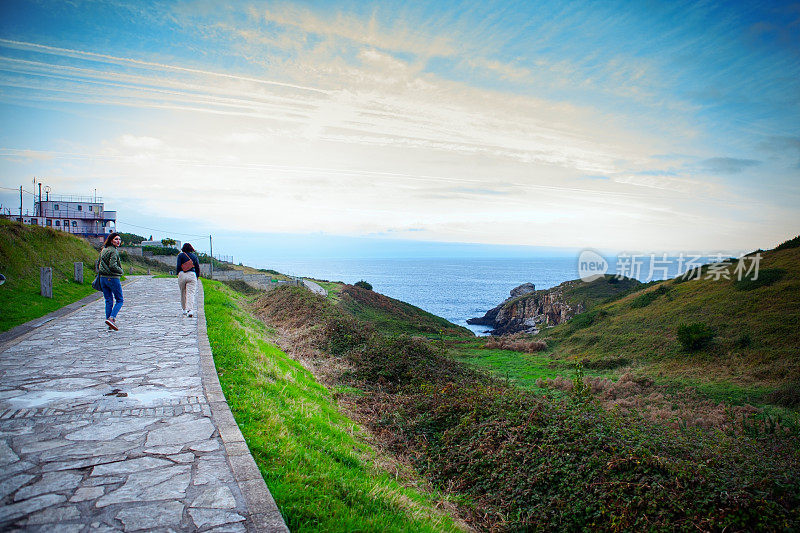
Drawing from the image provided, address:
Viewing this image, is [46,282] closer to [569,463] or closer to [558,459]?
[558,459]

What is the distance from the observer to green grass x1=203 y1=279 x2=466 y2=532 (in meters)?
3.73

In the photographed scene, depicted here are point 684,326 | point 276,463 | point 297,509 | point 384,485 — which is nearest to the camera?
point 297,509

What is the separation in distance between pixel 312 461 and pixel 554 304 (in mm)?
50926

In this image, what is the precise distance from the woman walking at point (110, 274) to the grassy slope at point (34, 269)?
2161 millimetres

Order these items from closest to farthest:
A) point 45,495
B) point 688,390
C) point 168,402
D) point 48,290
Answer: point 45,495 → point 168,402 → point 48,290 → point 688,390

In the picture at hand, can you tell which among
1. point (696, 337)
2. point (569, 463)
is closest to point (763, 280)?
point (696, 337)

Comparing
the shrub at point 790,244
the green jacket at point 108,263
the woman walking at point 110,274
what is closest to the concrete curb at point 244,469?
the woman walking at point 110,274

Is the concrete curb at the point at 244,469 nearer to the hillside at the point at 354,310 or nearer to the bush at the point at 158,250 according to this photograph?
the hillside at the point at 354,310

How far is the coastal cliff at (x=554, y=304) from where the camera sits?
47022 millimetres

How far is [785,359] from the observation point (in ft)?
54.3

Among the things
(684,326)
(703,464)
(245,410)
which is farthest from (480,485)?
(684,326)

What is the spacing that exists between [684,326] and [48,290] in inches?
1021

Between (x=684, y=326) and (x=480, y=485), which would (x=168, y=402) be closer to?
(x=480, y=485)

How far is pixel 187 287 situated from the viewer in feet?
38.1
